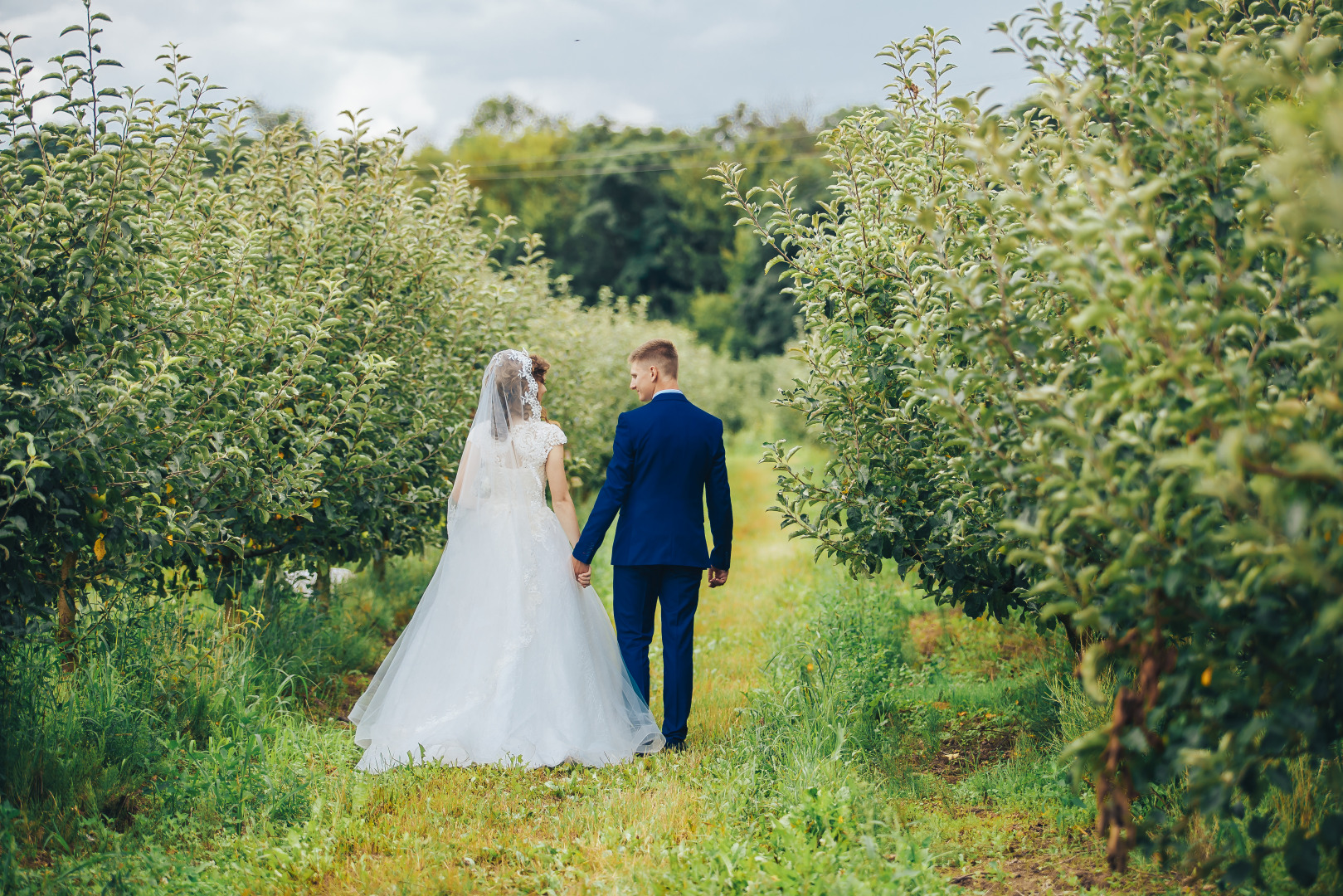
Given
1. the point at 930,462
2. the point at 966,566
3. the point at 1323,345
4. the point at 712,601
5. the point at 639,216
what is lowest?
the point at 712,601

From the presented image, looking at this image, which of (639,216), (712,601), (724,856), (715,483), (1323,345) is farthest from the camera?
(639,216)

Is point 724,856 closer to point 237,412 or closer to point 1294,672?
point 1294,672

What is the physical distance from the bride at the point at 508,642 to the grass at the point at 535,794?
0.83 feet

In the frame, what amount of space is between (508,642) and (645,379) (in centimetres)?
173

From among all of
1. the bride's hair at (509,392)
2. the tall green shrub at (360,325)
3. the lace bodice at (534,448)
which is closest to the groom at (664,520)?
the lace bodice at (534,448)

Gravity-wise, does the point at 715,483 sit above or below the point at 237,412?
below

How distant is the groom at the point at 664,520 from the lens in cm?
550

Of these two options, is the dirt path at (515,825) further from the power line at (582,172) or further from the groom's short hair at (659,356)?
the power line at (582,172)

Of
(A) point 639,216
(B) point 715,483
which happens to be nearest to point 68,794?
(B) point 715,483

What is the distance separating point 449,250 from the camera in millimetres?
7695

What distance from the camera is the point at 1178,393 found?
261cm

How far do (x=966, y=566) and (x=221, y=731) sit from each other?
3.90 metres

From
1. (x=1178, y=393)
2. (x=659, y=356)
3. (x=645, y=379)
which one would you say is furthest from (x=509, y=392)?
(x=1178, y=393)

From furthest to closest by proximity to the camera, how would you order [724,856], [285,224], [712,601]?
[712,601] < [285,224] < [724,856]
